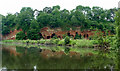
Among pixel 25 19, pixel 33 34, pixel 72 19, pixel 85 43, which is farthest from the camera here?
pixel 25 19

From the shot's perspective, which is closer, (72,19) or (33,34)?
(72,19)

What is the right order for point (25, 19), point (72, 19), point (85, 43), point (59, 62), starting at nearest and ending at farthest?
point (59, 62) → point (85, 43) → point (72, 19) → point (25, 19)

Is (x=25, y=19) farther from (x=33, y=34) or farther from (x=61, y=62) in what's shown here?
(x=61, y=62)

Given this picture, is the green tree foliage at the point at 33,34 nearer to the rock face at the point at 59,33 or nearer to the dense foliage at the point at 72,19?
the dense foliage at the point at 72,19

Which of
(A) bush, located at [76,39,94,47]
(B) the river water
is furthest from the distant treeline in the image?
(B) the river water

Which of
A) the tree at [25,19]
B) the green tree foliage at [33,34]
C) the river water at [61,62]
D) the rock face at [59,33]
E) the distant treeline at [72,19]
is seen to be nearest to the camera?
the river water at [61,62]

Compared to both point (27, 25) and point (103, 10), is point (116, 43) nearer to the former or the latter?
point (103, 10)

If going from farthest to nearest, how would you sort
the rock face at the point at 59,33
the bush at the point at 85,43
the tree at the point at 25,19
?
the tree at the point at 25,19
the rock face at the point at 59,33
the bush at the point at 85,43

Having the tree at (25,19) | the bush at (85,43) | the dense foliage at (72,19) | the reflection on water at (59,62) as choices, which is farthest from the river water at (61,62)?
the tree at (25,19)

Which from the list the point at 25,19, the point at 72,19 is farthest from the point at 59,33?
the point at 25,19

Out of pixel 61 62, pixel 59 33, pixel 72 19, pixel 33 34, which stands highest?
pixel 72 19

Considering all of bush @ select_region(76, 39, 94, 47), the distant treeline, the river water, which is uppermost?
the distant treeline

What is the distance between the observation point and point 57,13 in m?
45.5

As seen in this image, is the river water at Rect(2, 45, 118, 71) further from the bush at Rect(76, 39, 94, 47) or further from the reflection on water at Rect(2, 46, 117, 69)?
the bush at Rect(76, 39, 94, 47)
